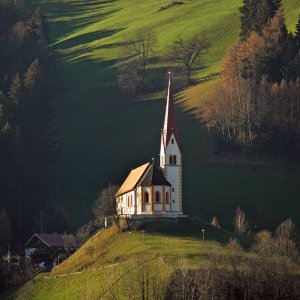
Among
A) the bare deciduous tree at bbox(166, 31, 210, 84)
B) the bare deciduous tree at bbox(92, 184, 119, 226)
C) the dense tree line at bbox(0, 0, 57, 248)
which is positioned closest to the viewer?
the bare deciduous tree at bbox(92, 184, 119, 226)

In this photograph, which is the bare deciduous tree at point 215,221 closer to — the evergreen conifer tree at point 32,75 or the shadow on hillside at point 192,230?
the shadow on hillside at point 192,230

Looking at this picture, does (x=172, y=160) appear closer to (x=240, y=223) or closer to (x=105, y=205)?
(x=240, y=223)

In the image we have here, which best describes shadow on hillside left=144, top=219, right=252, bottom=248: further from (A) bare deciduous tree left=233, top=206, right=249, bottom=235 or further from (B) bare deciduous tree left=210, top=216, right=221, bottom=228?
(B) bare deciduous tree left=210, top=216, right=221, bottom=228

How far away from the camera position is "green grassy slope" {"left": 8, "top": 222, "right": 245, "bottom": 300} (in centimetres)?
9538

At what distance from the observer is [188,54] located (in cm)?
16925

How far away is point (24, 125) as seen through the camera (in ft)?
473

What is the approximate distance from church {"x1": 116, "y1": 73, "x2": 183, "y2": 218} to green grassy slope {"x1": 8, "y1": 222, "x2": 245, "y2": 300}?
12.5 feet

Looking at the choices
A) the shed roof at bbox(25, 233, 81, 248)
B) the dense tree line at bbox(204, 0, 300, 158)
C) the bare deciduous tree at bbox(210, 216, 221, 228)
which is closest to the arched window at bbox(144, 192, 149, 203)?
the shed roof at bbox(25, 233, 81, 248)

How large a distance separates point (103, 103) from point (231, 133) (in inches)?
920

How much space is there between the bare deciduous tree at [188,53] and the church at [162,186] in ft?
161

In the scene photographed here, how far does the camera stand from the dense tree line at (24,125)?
13088 cm

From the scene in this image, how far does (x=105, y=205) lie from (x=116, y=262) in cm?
2284

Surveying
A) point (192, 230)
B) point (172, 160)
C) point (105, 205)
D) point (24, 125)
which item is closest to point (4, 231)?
point (105, 205)

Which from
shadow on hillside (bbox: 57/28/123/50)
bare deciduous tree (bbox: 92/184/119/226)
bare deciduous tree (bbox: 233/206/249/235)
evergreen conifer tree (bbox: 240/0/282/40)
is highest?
shadow on hillside (bbox: 57/28/123/50)
